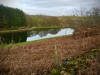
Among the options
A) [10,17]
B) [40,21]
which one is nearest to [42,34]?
[10,17]

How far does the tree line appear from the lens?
38250 millimetres

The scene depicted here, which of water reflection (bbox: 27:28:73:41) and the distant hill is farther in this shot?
the distant hill

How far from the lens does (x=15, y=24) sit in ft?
135

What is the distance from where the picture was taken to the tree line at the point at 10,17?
38.2m

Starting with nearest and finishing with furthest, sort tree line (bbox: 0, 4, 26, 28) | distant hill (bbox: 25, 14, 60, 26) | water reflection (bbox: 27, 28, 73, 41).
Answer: water reflection (bbox: 27, 28, 73, 41)
tree line (bbox: 0, 4, 26, 28)
distant hill (bbox: 25, 14, 60, 26)

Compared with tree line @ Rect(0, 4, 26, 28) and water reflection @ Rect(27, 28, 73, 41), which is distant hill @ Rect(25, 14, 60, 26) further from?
water reflection @ Rect(27, 28, 73, 41)

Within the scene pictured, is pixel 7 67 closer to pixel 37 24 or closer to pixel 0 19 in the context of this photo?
pixel 0 19

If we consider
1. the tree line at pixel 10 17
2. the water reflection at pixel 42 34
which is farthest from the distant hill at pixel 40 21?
the water reflection at pixel 42 34

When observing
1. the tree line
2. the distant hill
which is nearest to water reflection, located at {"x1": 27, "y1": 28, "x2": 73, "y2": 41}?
the tree line

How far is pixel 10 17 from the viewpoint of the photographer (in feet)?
134

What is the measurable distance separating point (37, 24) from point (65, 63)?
4943 cm

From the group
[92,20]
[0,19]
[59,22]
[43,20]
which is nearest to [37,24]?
[43,20]

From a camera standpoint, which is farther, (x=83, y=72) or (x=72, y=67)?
(x=72, y=67)

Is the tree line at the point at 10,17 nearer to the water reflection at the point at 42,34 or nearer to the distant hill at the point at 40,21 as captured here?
the distant hill at the point at 40,21
